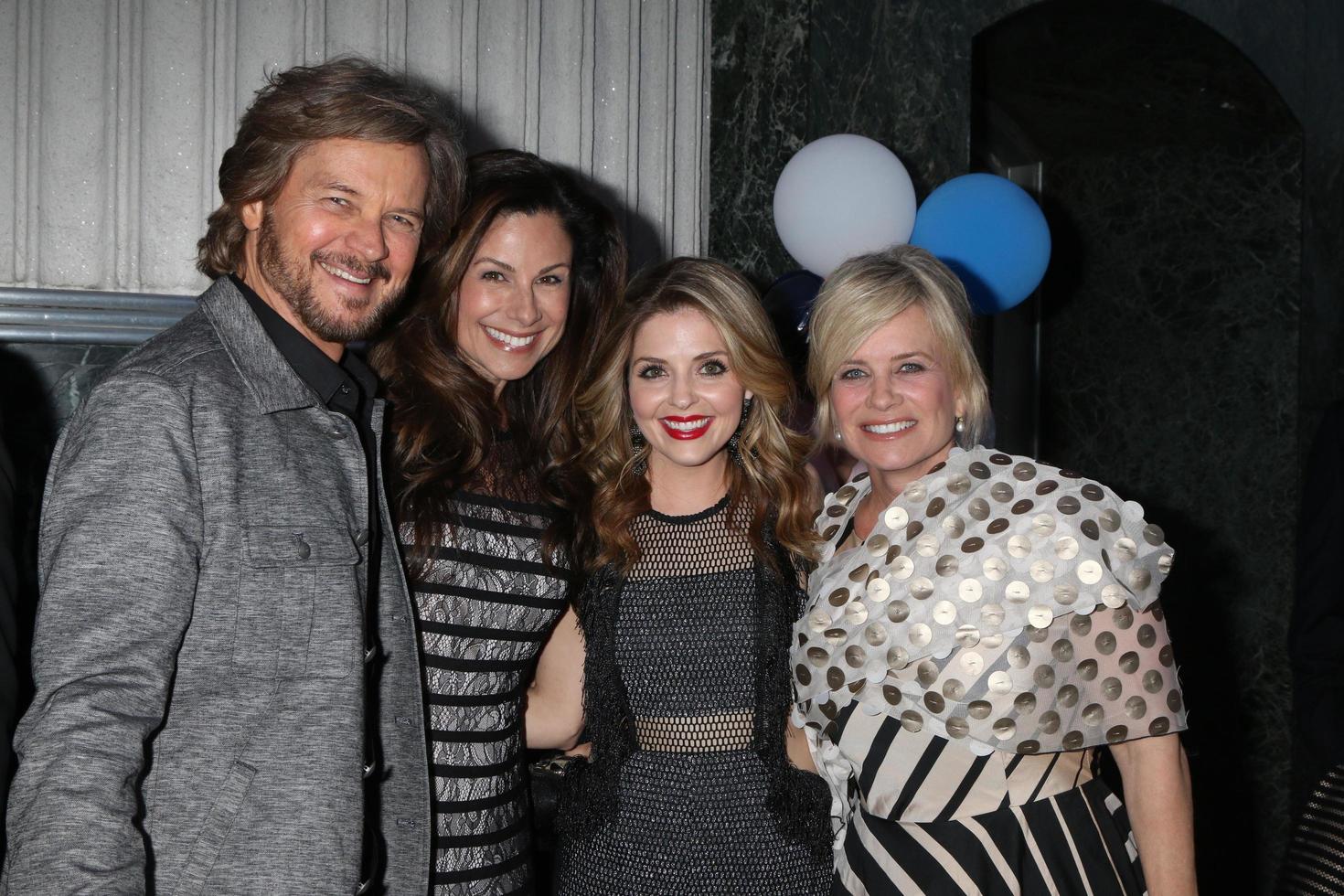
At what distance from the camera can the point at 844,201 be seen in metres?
3.48

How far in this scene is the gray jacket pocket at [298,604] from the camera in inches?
65.5

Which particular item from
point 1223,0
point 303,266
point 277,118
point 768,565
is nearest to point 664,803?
point 768,565

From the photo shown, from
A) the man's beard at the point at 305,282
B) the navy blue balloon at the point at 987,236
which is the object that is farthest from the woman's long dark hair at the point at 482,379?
the navy blue balloon at the point at 987,236

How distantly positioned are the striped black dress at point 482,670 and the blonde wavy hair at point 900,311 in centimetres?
72

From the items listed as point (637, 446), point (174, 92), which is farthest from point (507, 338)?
point (174, 92)

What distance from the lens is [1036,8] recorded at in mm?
4574

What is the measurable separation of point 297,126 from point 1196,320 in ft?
15.4

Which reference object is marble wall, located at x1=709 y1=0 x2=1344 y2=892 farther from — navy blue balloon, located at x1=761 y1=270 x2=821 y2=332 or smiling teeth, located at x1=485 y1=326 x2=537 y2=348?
smiling teeth, located at x1=485 y1=326 x2=537 y2=348

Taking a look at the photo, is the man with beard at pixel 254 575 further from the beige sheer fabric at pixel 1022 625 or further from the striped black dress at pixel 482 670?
the beige sheer fabric at pixel 1022 625

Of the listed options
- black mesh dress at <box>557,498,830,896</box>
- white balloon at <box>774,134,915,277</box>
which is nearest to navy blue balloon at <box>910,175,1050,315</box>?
white balloon at <box>774,134,915,277</box>

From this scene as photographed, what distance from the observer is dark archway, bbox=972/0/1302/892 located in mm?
5129

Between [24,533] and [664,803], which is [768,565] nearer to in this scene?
[664,803]

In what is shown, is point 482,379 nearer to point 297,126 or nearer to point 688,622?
point 688,622

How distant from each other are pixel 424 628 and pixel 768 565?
75cm
